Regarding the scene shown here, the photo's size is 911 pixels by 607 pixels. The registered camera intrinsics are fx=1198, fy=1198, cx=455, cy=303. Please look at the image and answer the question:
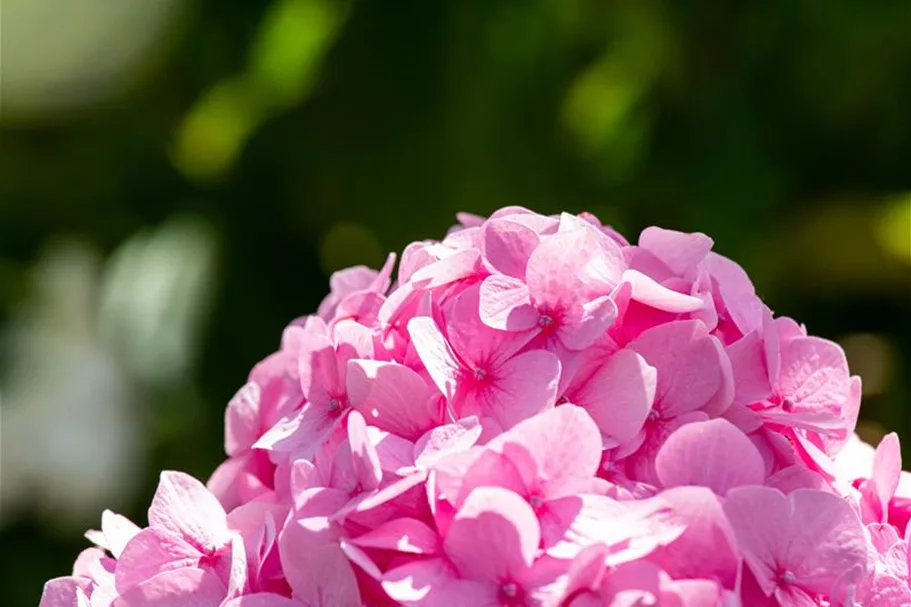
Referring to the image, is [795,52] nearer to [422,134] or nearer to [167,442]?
[422,134]

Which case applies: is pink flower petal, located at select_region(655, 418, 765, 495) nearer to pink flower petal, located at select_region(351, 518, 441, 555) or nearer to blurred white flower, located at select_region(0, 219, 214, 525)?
pink flower petal, located at select_region(351, 518, 441, 555)

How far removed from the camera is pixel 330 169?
1.13 m

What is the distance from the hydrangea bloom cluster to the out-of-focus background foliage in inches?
24.6

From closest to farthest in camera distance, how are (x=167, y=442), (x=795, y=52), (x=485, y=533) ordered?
1. (x=485, y=533)
2. (x=795, y=52)
3. (x=167, y=442)

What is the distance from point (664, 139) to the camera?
3.49 feet

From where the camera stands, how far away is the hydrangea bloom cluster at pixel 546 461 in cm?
31

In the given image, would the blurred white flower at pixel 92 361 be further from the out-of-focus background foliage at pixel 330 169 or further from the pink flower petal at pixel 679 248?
the pink flower petal at pixel 679 248

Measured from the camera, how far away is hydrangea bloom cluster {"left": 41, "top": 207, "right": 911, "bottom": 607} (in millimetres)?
313

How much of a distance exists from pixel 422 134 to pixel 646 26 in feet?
0.73

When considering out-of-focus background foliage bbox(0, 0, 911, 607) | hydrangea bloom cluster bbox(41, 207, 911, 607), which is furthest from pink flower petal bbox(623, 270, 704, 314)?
out-of-focus background foliage bbox(0, 0, 911, 607)

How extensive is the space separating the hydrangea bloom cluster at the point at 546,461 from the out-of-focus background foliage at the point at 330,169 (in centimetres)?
62

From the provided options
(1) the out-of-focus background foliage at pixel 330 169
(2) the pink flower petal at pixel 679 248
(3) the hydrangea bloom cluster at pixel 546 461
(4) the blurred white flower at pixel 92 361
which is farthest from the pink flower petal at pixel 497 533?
(4) the blurred white flower at pixel 92 361

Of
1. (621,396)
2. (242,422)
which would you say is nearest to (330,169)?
(242,422)

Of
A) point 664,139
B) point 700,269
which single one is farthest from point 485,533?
point 664,139
